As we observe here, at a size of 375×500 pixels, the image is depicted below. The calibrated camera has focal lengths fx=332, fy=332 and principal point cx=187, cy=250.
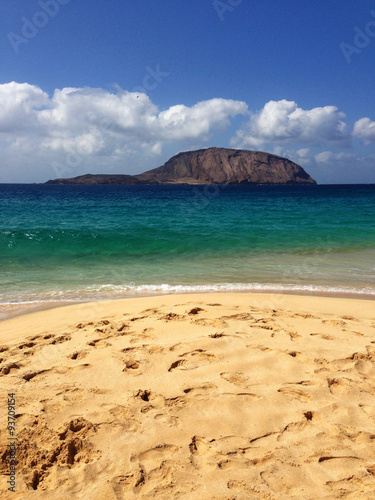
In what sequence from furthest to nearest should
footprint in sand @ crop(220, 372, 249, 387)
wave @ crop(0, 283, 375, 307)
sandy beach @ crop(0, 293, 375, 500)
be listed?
1. wave @ crop(0, 283, 375, 307)
2. footprint in sand @ crop(220, 372, 249, 387)
3. sandy beach @ crop(0, 293, 375, 500)

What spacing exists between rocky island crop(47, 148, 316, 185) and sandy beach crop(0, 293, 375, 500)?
139211mm

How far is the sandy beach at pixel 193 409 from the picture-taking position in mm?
2332

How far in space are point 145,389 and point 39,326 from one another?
2998 millimetres

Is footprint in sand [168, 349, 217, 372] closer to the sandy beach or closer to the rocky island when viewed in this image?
the sandy beach

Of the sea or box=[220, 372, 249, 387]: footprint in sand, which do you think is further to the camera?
the sea

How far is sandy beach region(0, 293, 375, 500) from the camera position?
2332 millimetres

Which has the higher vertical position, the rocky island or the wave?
the rocky island

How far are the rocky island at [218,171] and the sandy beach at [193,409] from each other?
457 ft

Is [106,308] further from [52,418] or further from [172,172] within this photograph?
[172,172]

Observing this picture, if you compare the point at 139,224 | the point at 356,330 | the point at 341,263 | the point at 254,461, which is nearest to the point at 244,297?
the point at 356,330

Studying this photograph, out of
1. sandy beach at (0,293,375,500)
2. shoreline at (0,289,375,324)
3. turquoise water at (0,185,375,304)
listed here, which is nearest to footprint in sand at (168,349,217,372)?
sandy beach at (0,293,375,500)

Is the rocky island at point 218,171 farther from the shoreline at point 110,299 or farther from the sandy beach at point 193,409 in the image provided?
the sandy beach at point 193,409

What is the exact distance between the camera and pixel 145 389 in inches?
131

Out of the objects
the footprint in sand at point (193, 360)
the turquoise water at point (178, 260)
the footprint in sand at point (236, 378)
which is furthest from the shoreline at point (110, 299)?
the footprint in sand at point (236, 378)
